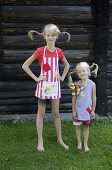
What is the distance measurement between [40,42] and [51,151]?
212 centimetres

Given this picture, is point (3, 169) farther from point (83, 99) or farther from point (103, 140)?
point (103, 140)

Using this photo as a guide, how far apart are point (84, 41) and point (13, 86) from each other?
1.72 metres

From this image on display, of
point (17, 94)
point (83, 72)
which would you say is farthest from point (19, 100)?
point (83, 72)

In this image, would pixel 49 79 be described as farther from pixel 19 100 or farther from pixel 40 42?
pixel 19 100

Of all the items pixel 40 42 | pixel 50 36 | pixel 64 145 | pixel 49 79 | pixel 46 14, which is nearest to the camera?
pixel 50 36

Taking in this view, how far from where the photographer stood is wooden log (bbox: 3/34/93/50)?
12.9 ft

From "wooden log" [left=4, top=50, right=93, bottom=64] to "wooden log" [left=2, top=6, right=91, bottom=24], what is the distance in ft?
1.92

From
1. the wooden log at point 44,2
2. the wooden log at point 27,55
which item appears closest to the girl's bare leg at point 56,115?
the wooden log at point 27,55

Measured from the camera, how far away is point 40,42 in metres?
3.96

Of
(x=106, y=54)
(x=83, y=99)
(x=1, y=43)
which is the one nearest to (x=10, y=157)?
(x=83, y=99)

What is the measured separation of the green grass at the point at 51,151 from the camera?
2.57 m

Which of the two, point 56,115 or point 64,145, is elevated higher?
point 56,115

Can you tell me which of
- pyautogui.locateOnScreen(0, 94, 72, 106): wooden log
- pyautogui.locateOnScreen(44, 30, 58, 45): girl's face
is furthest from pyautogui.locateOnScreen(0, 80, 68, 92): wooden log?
pyautogui.locateOnScreen(44, 30, 58, 45): girl's face

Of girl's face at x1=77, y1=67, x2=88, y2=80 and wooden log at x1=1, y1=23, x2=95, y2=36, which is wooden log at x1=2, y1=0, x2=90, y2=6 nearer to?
wooden log at x1=1, y1=23, x2=95, y2=36
